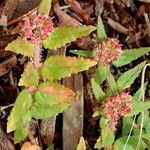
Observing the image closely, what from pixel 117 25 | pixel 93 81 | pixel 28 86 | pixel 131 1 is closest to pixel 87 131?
pixel 93 81

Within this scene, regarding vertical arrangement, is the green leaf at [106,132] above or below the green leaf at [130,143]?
above

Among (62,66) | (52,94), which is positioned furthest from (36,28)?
(52,94)

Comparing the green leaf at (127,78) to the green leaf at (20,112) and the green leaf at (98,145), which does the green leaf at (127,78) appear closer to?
the green leaf at (98,145)

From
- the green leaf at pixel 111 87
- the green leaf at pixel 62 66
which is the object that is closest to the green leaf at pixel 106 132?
the green leaf at pixel 111 87

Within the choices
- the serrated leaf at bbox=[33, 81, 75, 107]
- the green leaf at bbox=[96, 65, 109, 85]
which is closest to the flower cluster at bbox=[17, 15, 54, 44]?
the serrated leaf at bbox=[33, 81, 75, 107]

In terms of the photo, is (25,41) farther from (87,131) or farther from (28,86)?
(87,131)

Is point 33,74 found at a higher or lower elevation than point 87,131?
higher

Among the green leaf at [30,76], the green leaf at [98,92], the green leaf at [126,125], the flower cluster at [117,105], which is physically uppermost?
the green leaf at [30,76]

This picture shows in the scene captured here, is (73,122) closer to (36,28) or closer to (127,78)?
(127,78)
